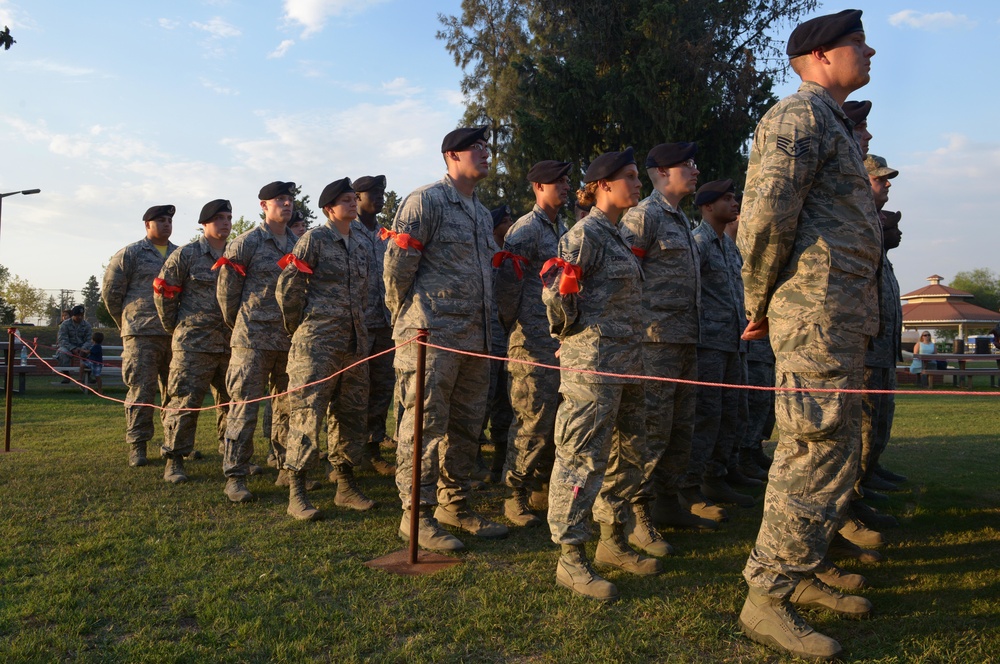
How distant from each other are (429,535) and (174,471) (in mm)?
3335

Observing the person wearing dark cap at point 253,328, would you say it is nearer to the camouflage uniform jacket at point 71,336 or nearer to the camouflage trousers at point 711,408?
the camouflage trousers at point 711,408

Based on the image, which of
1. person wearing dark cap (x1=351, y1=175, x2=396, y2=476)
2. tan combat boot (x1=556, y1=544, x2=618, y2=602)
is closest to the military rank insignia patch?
tan combat boot (x1=556, y1=544, x2=618, y2=602)

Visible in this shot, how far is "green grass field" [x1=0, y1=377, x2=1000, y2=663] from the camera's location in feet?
10.8

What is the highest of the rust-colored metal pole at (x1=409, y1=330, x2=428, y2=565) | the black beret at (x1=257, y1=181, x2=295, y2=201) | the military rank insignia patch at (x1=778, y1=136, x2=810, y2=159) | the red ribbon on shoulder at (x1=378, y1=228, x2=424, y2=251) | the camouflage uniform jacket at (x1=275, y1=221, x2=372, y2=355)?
the black beret at (x1=257, y1=181, x2=295, y2=201)

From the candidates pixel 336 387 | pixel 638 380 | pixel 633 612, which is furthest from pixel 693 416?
pixel 336 387

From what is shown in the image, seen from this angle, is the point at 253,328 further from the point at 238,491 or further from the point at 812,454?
the point at 812,454

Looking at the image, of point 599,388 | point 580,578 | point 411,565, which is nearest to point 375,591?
point 411,565

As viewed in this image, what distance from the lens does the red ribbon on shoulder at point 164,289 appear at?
721 cm

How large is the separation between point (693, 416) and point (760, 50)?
2038 centimetres

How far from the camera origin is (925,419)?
11781mm

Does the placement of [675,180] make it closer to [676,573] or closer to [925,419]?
[676,573]

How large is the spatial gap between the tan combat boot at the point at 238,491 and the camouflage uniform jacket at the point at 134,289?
8.17ft

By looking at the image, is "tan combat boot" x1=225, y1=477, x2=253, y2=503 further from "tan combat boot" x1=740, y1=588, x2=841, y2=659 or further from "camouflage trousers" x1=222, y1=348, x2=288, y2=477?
"tan combat boot" x1=740, y1=588, x2=841, y2=659

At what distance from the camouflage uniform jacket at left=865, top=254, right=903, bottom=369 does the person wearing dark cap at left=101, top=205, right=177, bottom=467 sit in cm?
679
